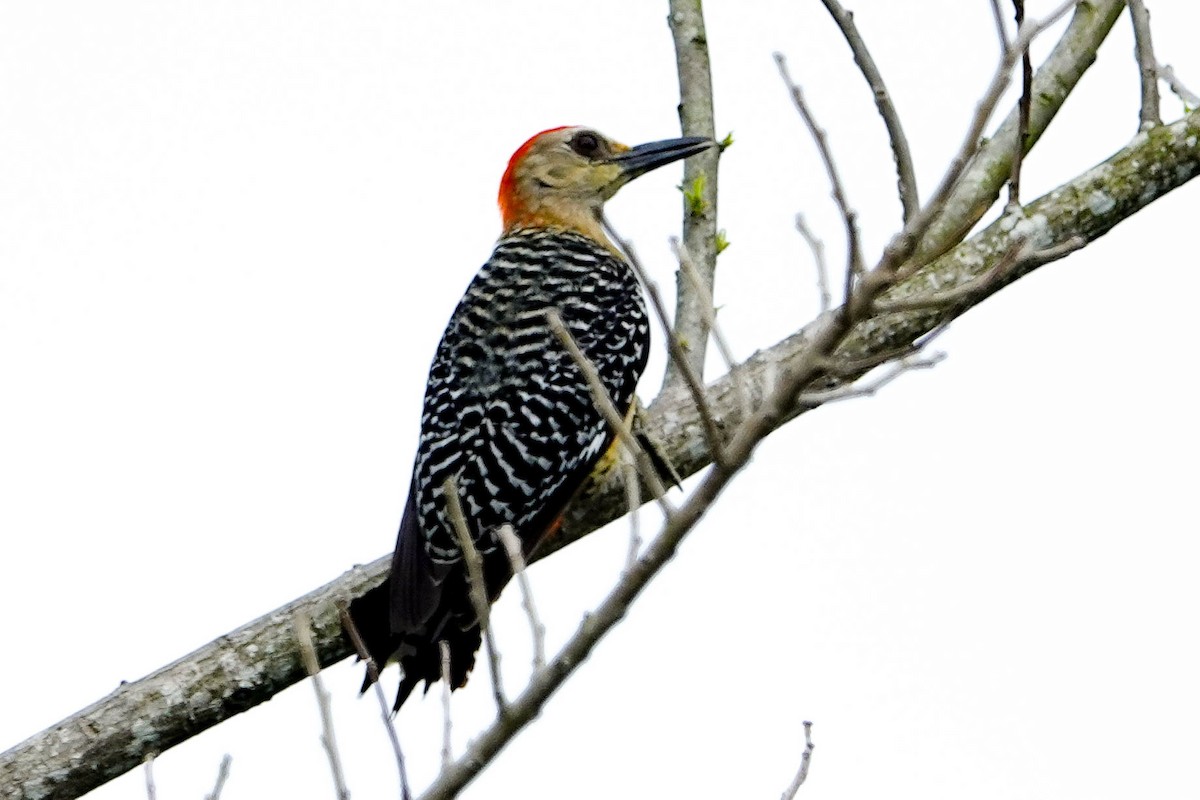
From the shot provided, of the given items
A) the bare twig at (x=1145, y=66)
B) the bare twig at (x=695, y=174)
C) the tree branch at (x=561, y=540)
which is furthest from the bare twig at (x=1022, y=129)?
the bare twig at (x=695, y=174)

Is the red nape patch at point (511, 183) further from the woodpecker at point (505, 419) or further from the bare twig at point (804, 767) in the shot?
the bare twig at point (804, 767)

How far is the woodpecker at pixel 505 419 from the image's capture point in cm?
558

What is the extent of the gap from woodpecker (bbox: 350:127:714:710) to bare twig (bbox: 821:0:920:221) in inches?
37.3

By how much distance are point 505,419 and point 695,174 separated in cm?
157

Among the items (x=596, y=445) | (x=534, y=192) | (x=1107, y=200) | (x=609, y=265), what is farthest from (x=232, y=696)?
(x=1107, y=200)

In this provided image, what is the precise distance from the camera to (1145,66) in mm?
6344

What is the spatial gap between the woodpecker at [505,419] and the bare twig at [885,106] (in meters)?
0.95

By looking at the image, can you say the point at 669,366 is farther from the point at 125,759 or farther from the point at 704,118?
the point at 125,759

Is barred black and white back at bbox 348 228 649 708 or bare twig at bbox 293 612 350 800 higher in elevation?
barred black and white back at bbox 348 228 649 708

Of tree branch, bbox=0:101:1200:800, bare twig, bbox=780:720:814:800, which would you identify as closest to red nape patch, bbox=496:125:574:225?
tree branch, bbox=0:101:1200:800

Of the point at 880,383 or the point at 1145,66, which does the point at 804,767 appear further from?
the point at 1145,66

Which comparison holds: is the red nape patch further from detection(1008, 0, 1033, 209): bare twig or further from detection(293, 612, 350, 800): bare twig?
detection(293, 612, 350, 800): bare twig

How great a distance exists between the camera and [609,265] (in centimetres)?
714

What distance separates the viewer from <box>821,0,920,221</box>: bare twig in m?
4.88
